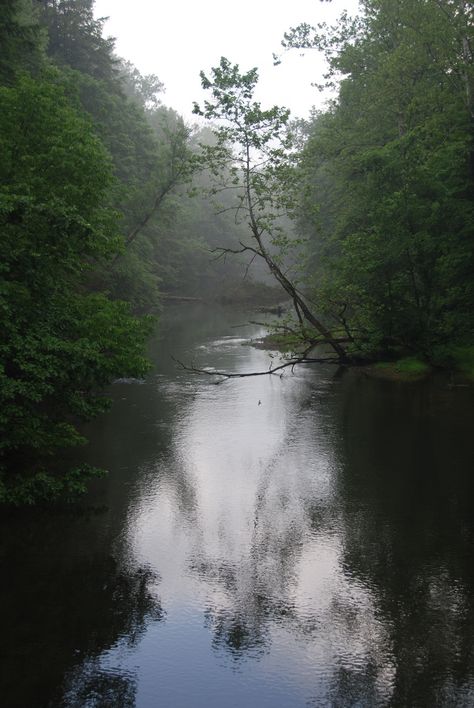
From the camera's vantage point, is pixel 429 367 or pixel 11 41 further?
pixel 429 367

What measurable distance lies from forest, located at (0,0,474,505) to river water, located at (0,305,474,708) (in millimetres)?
1949

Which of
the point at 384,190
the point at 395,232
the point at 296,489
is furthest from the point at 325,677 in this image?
the point at 384,190

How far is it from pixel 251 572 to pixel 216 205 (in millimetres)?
19296

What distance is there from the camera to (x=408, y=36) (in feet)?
93.1

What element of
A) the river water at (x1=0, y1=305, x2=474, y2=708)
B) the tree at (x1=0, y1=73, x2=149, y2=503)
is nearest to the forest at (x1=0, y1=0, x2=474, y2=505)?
the tree at (x1=0, y1=73, x2=149, y2=503)

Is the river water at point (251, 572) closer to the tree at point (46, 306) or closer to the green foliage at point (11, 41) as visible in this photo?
the tree at point (46, 306)

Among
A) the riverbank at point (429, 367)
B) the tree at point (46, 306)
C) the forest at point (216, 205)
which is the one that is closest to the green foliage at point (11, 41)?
the forest at point (216, 205)

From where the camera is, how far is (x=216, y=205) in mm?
26969

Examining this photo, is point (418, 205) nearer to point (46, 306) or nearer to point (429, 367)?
point (429, 367)

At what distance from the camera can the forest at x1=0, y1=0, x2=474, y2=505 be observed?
12.6m

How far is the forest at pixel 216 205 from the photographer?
41.3ft

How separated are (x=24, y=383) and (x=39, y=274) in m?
2.71

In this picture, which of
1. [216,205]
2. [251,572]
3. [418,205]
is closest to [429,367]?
[418,205]

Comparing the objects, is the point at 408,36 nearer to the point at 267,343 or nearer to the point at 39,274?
the point at 267,343
